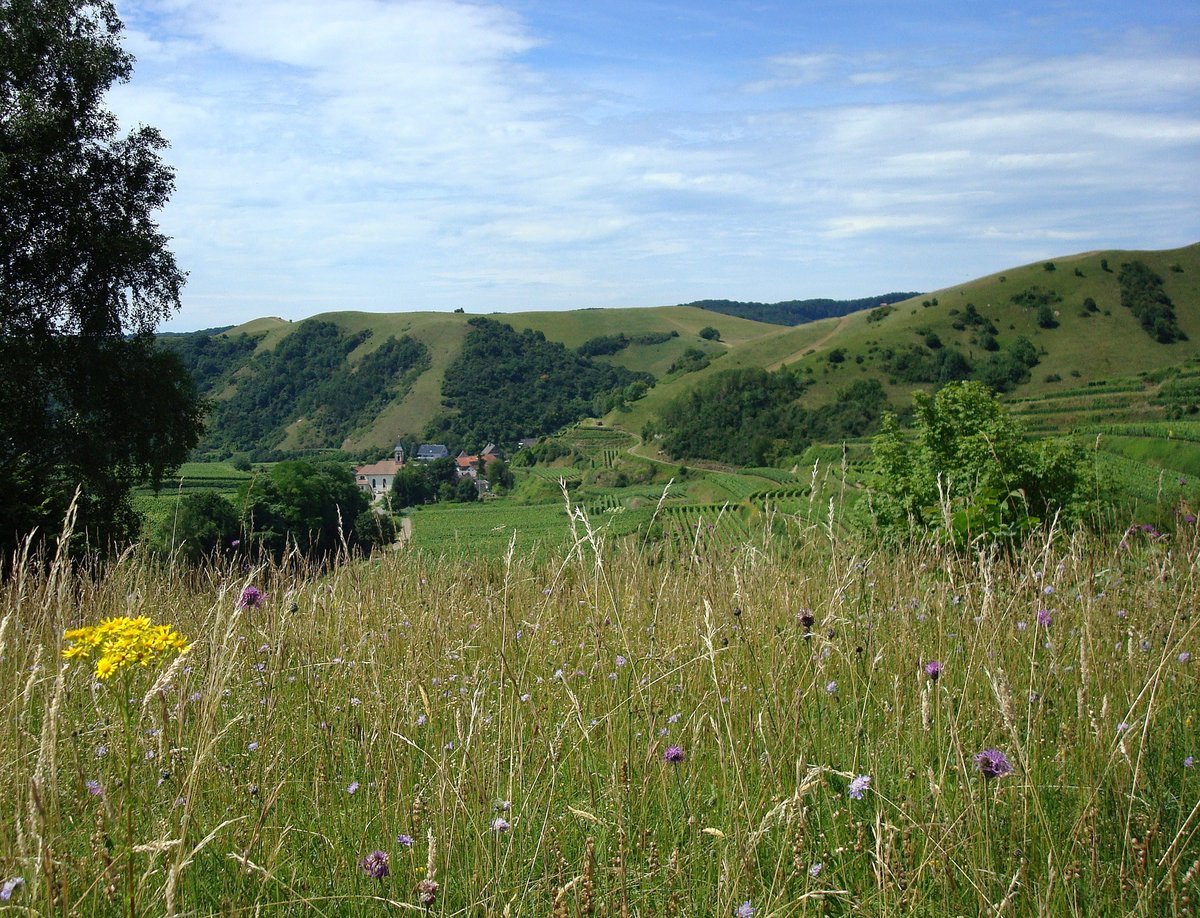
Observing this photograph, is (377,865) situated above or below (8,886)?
below

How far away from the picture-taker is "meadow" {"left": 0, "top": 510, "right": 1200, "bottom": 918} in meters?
1.96

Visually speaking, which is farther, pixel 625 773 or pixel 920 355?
pixel 920 355

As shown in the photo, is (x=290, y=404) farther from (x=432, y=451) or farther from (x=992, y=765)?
(x=992, y=765)

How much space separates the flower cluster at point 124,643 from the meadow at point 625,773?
0.03 metres

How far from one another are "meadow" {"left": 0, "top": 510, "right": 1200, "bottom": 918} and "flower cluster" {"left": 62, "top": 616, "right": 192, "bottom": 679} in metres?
0.03

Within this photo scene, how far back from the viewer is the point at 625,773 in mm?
2400

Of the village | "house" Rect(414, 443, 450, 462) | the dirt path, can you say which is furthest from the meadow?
"house" Rect(414, 443, 450, 462)

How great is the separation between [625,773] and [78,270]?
75.4ft

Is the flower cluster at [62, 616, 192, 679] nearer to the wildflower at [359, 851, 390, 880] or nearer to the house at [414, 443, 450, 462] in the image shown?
the wildflower at [359, 851, 390, 880]

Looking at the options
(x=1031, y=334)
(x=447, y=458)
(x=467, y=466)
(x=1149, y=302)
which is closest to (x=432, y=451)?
(x=467, y=466)

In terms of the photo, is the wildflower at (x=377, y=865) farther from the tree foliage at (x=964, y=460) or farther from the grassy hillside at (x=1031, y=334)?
the grassy hillside at (x=1031, y=334)

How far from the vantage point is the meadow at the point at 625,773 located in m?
1.96

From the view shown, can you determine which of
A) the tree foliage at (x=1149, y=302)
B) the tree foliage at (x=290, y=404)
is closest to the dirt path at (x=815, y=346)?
the tree foliage at (x=1149, y=302)

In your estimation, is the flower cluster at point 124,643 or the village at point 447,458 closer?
the flower cluster at point 124,643
